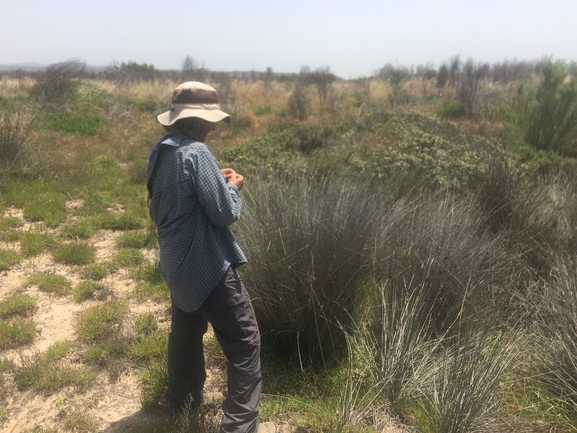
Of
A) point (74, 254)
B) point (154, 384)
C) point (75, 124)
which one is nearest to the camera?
point (154, 384)

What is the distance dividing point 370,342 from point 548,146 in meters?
9.22

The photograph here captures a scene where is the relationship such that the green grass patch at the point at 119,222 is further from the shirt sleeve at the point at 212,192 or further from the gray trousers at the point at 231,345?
the shirt sleeve at the point at 212,192

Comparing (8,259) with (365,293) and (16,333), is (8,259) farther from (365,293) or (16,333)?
(365,293)

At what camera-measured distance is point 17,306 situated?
3.44 m

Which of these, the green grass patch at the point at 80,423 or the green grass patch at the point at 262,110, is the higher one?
the green grass patch at the point at 262,110

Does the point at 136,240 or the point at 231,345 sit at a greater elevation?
the point at 231,345

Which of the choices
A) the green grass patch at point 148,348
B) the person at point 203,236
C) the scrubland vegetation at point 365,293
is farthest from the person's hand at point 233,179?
the green grass patch at point 148,348

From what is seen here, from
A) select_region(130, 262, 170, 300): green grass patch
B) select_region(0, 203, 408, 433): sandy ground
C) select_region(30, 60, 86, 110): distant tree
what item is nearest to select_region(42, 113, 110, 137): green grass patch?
select_region(30, 60, 86, 110): distant tree

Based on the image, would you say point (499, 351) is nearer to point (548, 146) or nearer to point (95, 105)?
point (548, 146)

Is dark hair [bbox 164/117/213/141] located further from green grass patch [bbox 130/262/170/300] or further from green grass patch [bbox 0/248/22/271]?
green grass patch [bbox 0/248/22/271]

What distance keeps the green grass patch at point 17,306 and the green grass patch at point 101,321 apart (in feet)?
1.43

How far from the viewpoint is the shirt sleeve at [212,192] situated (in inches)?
77.3

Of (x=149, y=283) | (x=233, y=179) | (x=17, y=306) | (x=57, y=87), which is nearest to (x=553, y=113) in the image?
(x=149, y=283)

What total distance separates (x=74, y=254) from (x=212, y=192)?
3.05 metres
